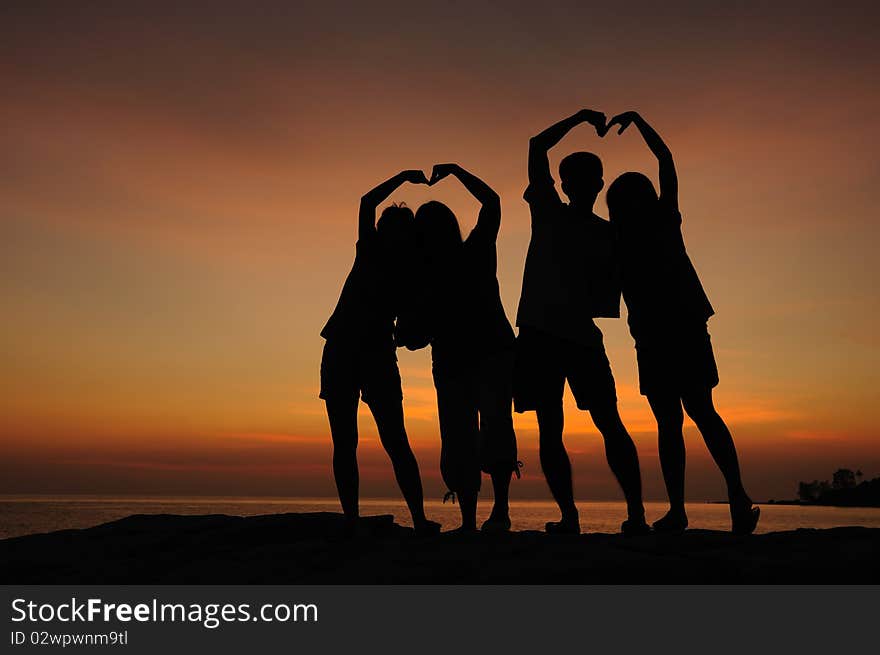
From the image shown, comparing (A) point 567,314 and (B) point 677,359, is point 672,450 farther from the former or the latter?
(A) point 567,314

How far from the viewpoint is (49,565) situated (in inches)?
240

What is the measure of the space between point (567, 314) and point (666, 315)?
0.77 meters

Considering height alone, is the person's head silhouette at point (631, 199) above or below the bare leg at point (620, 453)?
above

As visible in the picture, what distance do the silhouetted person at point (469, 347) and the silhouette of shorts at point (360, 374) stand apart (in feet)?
1.24

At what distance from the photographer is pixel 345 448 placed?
247 inches

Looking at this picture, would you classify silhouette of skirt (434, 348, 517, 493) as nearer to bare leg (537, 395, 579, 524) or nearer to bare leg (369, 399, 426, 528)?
bare leg (369, 399, 426, 528)

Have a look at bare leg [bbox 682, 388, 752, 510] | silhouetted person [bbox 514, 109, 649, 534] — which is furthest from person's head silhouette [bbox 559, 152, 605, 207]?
bare leg [bbox 682, 388, 752, 510]

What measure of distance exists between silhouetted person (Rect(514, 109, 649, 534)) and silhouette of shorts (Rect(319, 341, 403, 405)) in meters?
1.08

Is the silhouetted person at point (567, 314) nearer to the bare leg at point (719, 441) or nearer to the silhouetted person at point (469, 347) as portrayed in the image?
the silhouetted person at point (469, 347)

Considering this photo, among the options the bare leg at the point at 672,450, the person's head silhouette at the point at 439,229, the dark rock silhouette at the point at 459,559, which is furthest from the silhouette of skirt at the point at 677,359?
the person's head silhouette at the point at 439,229

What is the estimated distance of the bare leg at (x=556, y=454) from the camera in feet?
19.0
